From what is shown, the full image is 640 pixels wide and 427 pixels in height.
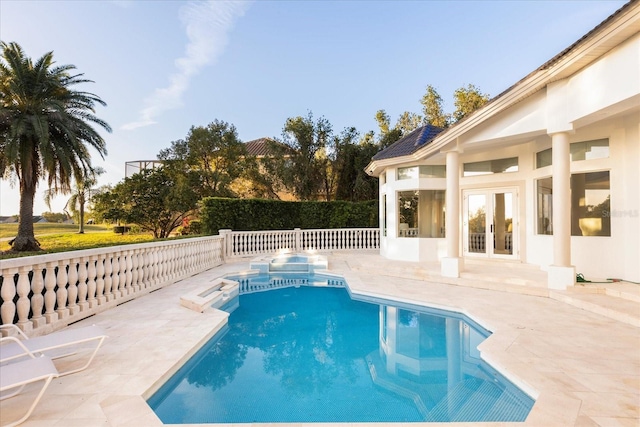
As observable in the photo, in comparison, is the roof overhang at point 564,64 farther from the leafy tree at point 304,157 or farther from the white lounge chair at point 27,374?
the leafy tree at point 304,157

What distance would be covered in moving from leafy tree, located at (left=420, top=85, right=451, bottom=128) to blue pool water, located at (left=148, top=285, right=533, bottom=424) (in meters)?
22.3

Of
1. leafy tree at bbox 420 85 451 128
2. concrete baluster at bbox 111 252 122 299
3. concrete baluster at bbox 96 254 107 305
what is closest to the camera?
concrete baluster at bbox 96 254 107 305

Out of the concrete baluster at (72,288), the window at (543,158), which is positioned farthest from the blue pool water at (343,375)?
the window at (543,158)

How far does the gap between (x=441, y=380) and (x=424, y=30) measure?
50.7ft

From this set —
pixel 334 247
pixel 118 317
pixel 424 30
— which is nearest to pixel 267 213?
pixel 334 247

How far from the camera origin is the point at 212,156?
21.2m

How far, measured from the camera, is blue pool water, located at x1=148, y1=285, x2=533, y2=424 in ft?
9.34

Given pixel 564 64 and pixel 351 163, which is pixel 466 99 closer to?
pixel 351 163

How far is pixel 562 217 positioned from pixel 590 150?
86.9 inches

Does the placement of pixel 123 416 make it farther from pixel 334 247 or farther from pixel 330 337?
pixel 334 247

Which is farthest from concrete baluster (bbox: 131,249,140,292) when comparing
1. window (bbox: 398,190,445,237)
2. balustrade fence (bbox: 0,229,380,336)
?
window (bbox: 398,190,445,237)

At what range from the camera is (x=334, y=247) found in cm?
1478

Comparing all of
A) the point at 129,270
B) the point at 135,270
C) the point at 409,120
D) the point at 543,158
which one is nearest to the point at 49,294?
the point at 129,270

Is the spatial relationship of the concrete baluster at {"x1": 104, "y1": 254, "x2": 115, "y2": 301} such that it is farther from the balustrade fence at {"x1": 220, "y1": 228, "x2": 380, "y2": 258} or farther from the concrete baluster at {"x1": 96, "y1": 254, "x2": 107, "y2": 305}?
the balustrade fence at {"x1": 220, "y1": 228, "x2": 380, "y2": 258}
